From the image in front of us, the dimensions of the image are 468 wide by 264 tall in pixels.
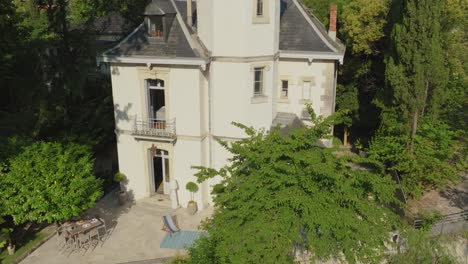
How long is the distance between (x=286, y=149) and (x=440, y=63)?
11833 mm

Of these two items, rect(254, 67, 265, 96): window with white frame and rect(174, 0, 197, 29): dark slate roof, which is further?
rect(174, 0, 197, 29): dark slate roof

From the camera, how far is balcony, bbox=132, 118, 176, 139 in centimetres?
1928

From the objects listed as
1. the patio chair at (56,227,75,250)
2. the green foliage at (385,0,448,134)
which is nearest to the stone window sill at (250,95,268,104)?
the green foliage at (385,0,448,134)

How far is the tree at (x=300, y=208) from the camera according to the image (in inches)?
442

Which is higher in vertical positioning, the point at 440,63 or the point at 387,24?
the point at 387,24

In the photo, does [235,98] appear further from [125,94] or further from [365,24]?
[365,24]

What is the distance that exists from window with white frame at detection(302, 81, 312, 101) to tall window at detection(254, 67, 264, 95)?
10.4ft

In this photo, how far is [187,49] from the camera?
716 inches

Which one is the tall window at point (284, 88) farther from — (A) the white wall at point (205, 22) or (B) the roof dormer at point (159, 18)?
(B) the roof dormer at point (159, 18)

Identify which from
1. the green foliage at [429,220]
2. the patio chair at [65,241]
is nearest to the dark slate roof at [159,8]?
the patio chair at [65,241]

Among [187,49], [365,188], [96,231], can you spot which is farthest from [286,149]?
[96,231]

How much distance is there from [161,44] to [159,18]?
1326mm

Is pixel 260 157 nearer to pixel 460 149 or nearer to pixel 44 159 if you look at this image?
pixel 44 159

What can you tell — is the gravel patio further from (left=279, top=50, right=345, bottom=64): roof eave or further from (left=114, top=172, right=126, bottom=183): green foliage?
(left=279, top=50, right=345, bottom=64): roof eave
